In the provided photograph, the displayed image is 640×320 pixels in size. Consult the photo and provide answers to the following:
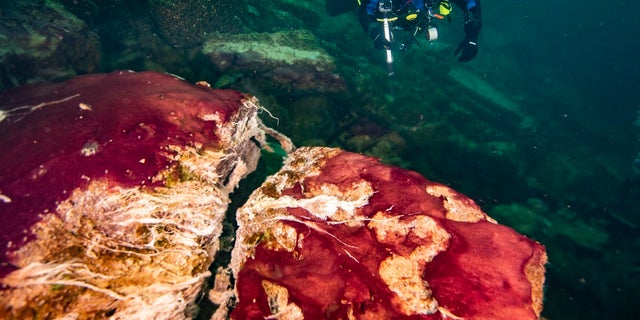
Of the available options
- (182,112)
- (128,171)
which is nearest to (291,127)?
(182,112)

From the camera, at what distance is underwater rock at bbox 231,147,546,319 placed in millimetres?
1937

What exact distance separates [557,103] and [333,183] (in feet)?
74.6

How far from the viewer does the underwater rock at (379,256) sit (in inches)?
76.2

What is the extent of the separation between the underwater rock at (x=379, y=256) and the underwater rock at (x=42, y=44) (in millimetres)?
5871

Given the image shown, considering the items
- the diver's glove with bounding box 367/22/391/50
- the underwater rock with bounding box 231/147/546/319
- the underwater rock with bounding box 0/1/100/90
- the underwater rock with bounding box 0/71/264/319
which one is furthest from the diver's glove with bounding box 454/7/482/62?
the underwater rock with bounding box 0/1/100/90

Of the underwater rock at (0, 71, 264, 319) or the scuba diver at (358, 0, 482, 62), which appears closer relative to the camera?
the underwater rock at (0, 71, 264, 319)

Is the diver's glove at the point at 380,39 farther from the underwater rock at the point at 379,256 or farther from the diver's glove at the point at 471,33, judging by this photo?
the underwater rock at the point at 379,256

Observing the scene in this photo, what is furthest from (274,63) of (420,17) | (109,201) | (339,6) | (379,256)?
(339,6)

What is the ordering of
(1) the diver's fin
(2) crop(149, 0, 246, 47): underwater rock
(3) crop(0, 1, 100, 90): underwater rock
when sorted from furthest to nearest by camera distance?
(1) the diver's fin, (2) crop(149, 0, 246, 47): underwater rock, (3) crop(0, 1, 100, 90): underwater rock

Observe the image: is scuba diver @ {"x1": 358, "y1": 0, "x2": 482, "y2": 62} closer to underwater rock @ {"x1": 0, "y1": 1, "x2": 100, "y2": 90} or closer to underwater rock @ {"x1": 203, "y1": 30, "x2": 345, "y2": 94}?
underwater rock @ {"x1": 203, "y1": 30, "x2": 345, "y2": 94}

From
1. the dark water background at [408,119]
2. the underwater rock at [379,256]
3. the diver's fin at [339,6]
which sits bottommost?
the dark water background at [408,119]

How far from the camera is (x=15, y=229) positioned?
178cm

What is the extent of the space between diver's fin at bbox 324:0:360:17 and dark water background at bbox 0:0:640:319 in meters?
0.58

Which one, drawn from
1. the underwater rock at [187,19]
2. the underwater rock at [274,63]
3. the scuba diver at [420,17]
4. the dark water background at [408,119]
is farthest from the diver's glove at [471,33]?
the underwater rock at [187,19]
